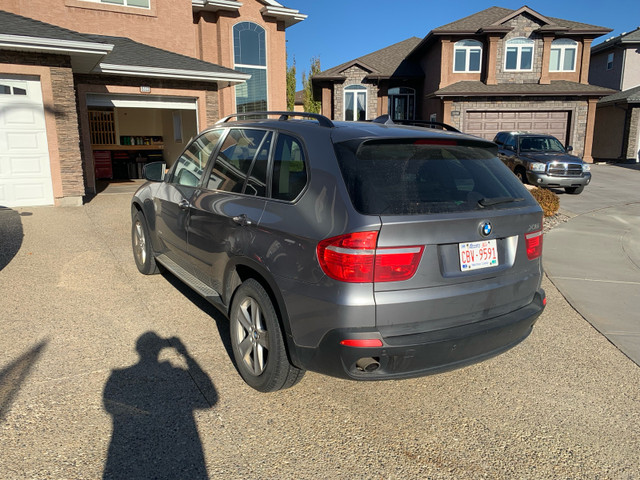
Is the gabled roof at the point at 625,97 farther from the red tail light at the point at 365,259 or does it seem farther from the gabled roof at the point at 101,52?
the red tail light at the point at 365,259

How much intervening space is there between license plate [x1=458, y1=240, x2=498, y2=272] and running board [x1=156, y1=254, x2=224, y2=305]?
75.1 inches

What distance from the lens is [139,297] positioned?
17.6ft

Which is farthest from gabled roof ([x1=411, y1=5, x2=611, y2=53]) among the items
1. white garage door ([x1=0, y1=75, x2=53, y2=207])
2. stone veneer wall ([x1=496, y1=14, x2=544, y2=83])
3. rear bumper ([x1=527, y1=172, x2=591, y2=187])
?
white garage door ([x1=0, y1=75, x2=53, y2=207])

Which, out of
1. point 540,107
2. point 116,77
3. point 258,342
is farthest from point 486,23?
point 258,342

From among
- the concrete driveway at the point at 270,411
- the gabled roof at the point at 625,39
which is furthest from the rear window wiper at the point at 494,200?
the gabled roof at the point at 625,39

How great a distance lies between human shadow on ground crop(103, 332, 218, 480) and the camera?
8.84ft

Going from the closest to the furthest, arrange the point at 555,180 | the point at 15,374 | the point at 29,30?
the point at 15,374
the point at 29,30
the point at 555,180

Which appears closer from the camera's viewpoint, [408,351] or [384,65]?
[408,351]

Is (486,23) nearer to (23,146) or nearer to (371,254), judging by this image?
(23,146)

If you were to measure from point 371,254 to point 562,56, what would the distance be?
2900 cm

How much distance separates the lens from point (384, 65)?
31438mm

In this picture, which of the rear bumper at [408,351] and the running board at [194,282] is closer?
the rear bumper at [408,351]

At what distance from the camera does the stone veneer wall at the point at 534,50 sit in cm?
2650

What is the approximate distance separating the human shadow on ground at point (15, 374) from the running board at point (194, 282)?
1.22 m
